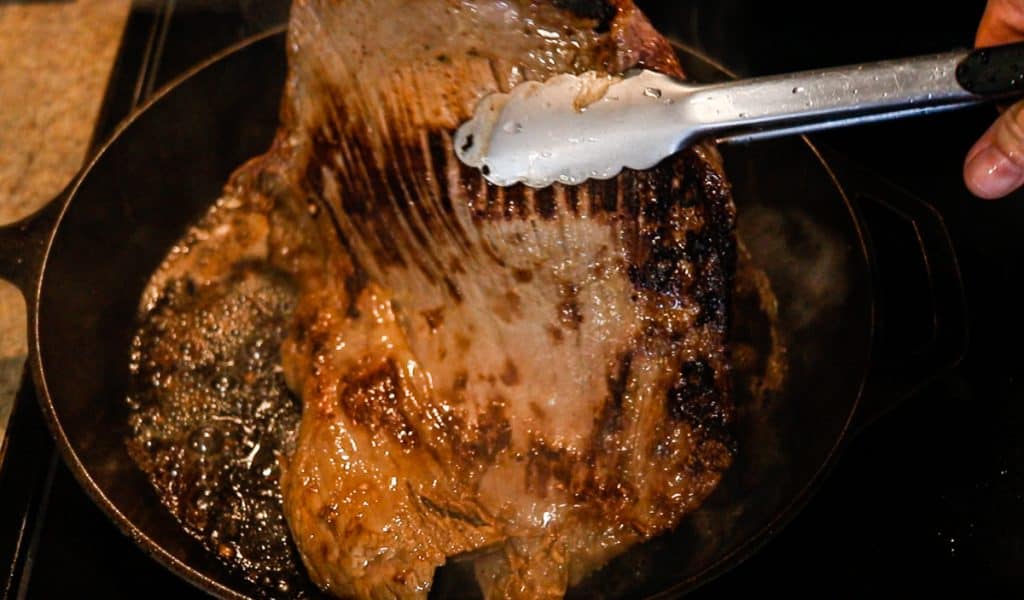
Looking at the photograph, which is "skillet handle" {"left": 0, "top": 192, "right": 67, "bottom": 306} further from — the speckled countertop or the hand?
the hand

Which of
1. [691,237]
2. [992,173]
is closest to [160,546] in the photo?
[691,237]

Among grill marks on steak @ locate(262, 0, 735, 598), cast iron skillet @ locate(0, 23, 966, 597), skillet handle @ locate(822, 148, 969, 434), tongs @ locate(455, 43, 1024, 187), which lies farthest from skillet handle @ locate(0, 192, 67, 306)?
skillet handle @ locate(822, 148, 969, 434)

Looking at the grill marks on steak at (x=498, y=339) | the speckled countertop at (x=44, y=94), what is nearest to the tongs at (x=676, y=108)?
the grill marks on steak at (x=498, y=339)

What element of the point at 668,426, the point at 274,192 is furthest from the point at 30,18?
the point at 668,426

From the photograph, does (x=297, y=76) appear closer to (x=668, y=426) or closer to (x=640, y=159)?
(x=640, y=159)

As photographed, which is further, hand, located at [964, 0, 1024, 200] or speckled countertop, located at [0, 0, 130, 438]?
speckled countertop, located at [0, 0, 130, 438]

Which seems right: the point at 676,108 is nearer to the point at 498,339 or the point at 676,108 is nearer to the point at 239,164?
the point at 498,339

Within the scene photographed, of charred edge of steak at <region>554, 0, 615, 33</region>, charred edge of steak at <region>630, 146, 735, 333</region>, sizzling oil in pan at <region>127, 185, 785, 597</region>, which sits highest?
charred edge of steak at <region>554, 0, 615, 33</region>
